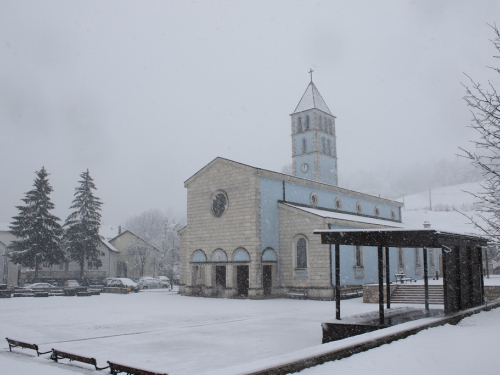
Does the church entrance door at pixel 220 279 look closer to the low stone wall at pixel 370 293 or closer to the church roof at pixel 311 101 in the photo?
the low stone wall at pixel 370 293

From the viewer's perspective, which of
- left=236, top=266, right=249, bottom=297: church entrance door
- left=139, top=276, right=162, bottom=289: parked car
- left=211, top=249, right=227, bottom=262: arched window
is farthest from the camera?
left=139, top=276, right=162, bottom=289: parked car

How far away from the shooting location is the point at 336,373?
7.52 m

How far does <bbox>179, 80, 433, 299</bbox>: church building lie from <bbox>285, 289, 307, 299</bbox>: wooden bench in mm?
76

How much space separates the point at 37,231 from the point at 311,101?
99.0 feet

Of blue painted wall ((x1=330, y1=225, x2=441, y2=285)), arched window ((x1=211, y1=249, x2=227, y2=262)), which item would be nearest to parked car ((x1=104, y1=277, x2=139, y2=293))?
arched window ((x1=211, y1=249, x2=227, y2=262))

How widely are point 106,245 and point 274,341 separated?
4618cm

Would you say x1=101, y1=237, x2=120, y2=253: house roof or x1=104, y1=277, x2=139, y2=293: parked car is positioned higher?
x1=101, y1=237, x2=120, y2=253: house roof

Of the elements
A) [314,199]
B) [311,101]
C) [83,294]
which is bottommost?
[83,294]

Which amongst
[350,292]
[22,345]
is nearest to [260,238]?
[350,292]

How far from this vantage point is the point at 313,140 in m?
44.5

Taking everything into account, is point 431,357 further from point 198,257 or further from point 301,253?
point 198,257

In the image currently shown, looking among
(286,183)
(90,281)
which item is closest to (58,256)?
(90,281)

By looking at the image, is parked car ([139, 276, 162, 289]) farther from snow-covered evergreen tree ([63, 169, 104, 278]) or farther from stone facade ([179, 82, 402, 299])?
stone facade ([179, 82, 402, 299])

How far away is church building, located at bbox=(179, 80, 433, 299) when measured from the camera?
28547 mm
